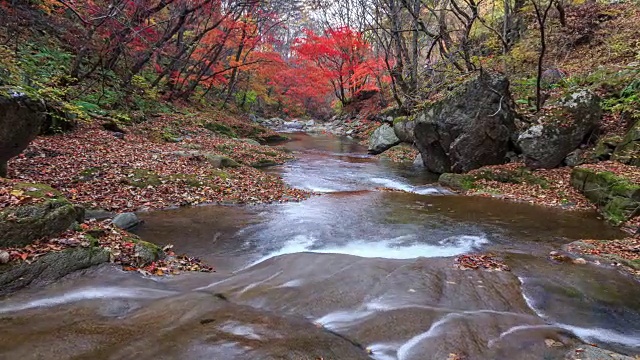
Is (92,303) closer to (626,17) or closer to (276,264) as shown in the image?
(276,264)

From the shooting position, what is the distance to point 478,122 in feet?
39.9

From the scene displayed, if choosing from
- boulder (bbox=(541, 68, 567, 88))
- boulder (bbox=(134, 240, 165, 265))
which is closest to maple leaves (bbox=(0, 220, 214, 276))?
boulder (bbox=(134, 240, 165, 265))

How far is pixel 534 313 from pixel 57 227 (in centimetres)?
537

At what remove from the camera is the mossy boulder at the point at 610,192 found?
→ 7312 mm

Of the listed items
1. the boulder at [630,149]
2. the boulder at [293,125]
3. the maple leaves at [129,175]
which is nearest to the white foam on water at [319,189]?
the maple leaves at [129,175]

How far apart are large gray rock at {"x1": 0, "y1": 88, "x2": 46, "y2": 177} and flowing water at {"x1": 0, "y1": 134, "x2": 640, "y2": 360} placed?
8.05 ft

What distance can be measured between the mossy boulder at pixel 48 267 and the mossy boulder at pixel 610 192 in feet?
29.0

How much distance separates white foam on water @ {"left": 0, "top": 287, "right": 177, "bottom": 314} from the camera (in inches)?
133

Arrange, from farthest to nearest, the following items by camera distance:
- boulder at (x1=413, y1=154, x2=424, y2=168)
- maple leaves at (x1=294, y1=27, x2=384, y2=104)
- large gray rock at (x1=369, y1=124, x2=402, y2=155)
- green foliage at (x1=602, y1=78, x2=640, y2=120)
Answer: maple leaves at (x1=294, y1=27, x2=384, y2=104) → large gray rock at (x1=369, y1=124, x2=402, y2=155) → boulder at (x1=413, y1=154, x2=424, y2=168) → green foliage at (x1=602, y1=78, x2=640, y2=120)

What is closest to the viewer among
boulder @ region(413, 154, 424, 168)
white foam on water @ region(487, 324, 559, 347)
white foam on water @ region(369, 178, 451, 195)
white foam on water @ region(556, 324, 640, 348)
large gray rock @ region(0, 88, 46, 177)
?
white foam on water @ region(487, 324, 559, 347)

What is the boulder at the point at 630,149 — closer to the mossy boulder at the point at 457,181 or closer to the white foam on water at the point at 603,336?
the mossy boulder at the point at 457,181

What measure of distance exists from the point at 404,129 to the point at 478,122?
676 centimetres

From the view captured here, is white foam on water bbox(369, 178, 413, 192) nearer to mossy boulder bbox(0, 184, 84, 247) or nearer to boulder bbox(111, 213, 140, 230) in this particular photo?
boulder bbox(111, 213, 140, 230)

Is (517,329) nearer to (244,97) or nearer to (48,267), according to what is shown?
(48,267)
